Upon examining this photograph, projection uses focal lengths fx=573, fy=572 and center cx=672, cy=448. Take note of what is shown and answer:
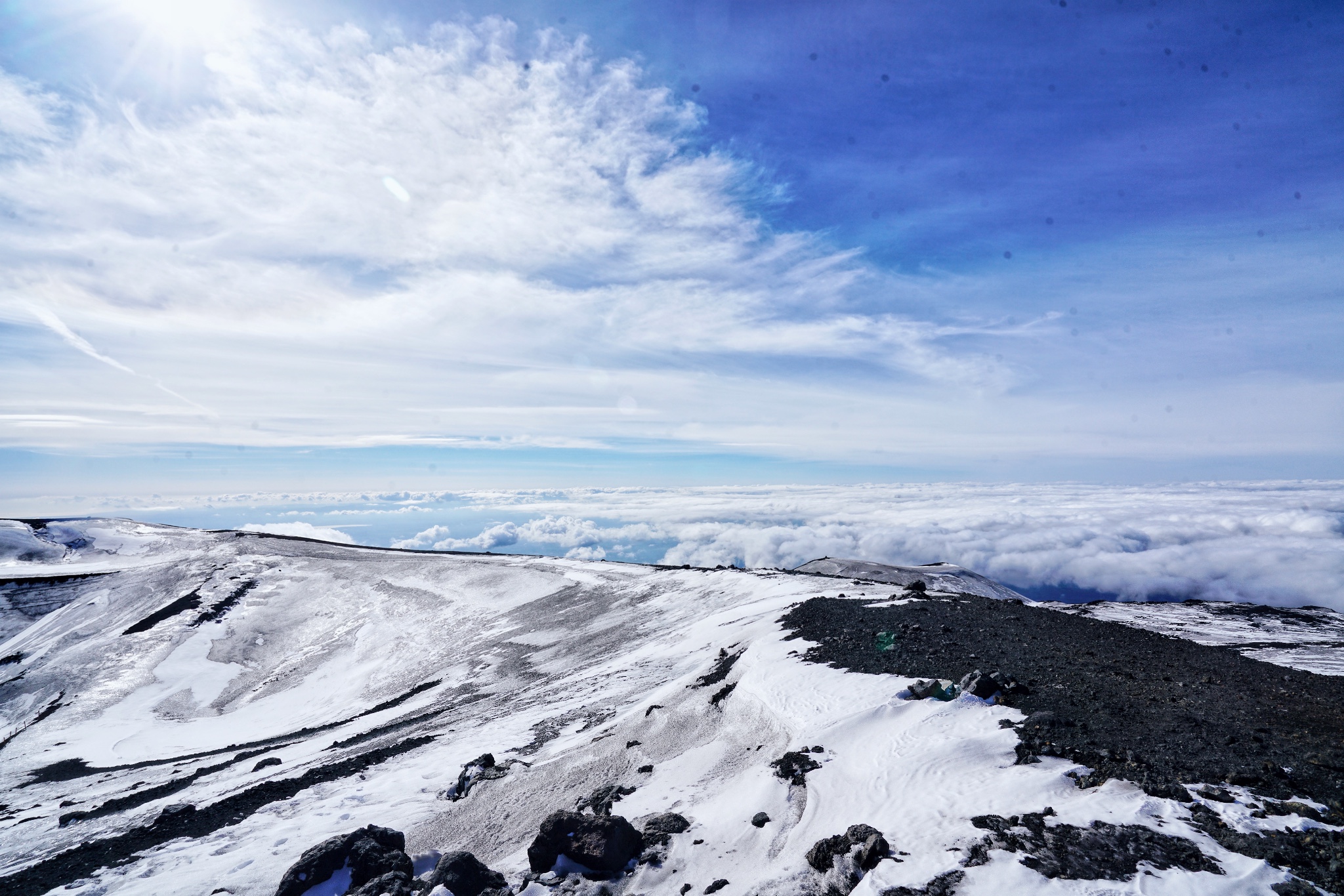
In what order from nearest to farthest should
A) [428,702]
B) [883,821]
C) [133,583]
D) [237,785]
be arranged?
[883,821], [237,785], [428,702], [133,583]

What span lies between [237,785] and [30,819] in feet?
23.1

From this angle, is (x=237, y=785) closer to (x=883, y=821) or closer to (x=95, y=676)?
(x=883, y=821)

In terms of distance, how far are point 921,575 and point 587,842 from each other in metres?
59.0

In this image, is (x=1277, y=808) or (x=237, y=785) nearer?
(x=1277, y=808)

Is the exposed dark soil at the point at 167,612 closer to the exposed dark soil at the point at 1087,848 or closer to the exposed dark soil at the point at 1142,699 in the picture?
the exposed dark soil at the point at 1142,699

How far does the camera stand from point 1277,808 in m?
7.59

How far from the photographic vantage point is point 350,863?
34.1ft

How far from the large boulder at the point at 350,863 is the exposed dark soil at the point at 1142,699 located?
11.0 m

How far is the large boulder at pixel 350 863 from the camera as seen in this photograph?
32.9ft

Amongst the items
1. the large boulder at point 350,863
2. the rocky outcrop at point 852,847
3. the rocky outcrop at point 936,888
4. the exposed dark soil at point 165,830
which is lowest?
the exposed dark soil at point 165,830

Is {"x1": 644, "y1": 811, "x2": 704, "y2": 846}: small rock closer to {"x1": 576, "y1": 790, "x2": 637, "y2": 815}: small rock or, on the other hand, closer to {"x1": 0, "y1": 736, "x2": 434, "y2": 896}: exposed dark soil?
{"x1": 576, "y1": 790, "x2": 637, "y2": 815}: small rock

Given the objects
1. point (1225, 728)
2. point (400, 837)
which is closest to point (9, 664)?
point (400, 837)

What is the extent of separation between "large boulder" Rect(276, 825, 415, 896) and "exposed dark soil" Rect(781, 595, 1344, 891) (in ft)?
36.1

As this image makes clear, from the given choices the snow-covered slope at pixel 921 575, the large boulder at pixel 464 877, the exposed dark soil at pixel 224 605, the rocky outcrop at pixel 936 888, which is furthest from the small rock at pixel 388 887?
the exposed dark soil at pixel 224 605
